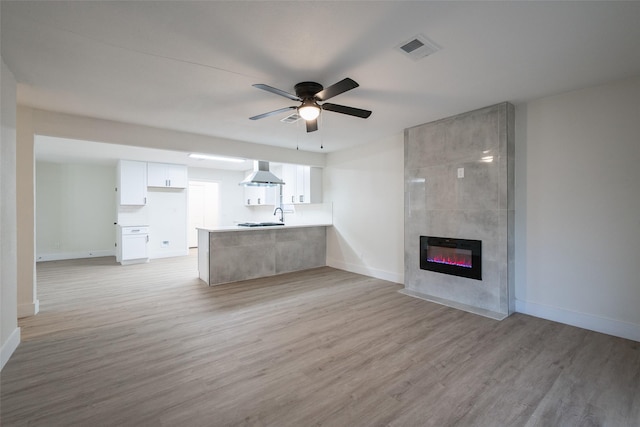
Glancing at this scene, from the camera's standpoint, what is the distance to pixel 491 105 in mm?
3387

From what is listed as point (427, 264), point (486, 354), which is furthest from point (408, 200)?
point (486, 354)

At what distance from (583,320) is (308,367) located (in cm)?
301

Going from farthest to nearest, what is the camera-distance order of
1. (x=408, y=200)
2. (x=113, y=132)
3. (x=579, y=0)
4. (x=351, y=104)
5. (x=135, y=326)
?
(x=408, y=200)
(x=113, y=132)
(x=351, y=104)
(x=135, y=326)
(x=579, y=0)

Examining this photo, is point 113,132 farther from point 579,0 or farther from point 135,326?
point 579,0

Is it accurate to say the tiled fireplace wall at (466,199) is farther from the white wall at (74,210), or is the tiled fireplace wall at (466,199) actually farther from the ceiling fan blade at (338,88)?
the white wall at (74,210)

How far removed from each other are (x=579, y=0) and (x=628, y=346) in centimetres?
297

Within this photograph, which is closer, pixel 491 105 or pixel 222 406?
pixel 222 406

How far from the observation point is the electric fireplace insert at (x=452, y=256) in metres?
3.59

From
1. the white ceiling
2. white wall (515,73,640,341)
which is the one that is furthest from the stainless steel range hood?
white wall (515,73,640,341)

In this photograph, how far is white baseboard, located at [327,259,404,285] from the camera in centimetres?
479

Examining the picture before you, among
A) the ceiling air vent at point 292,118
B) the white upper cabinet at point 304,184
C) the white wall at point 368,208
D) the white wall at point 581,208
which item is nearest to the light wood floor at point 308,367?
the white wall at point 581,208

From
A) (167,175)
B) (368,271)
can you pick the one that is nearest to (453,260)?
(368,271)

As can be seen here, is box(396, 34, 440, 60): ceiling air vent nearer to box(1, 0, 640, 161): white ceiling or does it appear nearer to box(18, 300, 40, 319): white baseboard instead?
box(1, 0, 640, 161): white ceiling

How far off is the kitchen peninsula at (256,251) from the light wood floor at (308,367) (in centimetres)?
108
